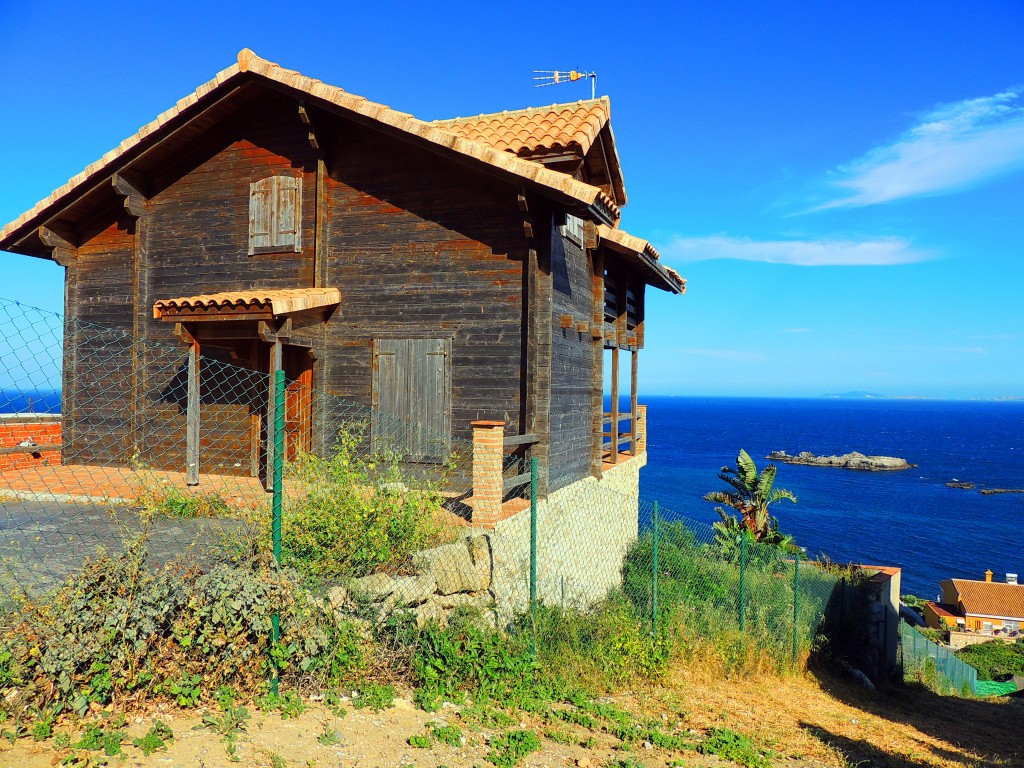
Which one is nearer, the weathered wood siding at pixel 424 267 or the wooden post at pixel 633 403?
the weathered wood siding at pixel 424 267

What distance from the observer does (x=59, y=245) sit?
11.7 meters

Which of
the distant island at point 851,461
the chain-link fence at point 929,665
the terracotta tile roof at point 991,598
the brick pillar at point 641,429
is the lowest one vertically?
the terracotta tile roof at point 991,598

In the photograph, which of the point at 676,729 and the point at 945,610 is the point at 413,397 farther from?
the point at 945,610

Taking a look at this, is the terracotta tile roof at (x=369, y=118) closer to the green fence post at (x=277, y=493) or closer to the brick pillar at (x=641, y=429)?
the green fence post at (x=277, y=493)

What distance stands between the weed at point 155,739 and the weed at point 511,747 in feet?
6.49

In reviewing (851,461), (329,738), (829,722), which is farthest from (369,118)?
(851,461)

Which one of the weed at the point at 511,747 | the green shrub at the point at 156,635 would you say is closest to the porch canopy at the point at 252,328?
the green shrub at the point at 156,635

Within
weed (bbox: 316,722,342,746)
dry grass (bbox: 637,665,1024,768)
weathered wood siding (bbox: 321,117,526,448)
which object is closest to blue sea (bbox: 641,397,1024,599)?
dry grass (bbox: 637,665,1024,768)

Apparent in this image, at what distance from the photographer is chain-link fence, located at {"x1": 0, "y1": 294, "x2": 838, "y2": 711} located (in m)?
4.24

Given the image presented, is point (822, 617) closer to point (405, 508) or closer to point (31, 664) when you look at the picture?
point (405, 508)

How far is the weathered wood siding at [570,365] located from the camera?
9.98m

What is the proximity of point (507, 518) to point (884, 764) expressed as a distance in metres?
4.43

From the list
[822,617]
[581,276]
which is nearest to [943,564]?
[822,617]

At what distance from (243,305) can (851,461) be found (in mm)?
99340
